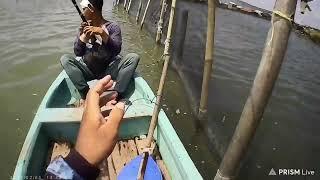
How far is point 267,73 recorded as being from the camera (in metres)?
3.21

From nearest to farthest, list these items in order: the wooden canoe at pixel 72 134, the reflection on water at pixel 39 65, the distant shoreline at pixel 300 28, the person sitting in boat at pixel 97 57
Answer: the wooden canoe at pixel 72 134
the person sitting in boat at pixel 97 57
the reflection on water at pixel 39 65
the distant shoreline at pixel 300 28

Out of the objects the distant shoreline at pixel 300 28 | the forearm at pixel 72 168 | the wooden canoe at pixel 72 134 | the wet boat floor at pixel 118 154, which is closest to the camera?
the forearm at pixel 72 168

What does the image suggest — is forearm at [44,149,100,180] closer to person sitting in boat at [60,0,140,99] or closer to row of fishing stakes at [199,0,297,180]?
row of fishing stakes at [199,0,297,180]

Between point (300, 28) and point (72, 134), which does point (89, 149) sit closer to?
point (72, 134)

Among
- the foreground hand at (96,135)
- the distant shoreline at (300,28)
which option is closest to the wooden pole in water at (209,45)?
the foreground hand at (96,135)

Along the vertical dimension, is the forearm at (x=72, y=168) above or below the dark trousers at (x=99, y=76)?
above

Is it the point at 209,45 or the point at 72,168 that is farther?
the point at 209,45

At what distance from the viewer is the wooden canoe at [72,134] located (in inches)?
134

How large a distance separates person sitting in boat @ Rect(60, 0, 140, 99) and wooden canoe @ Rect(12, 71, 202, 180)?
422mm

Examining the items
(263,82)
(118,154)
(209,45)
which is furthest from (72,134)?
(209,45)

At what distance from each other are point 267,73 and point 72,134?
8.40 feet

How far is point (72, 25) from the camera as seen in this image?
13.0 m

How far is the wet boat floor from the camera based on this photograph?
3866 mm

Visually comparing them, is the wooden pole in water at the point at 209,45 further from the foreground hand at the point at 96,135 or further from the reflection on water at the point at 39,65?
the foreground hand at the point at 96,135
